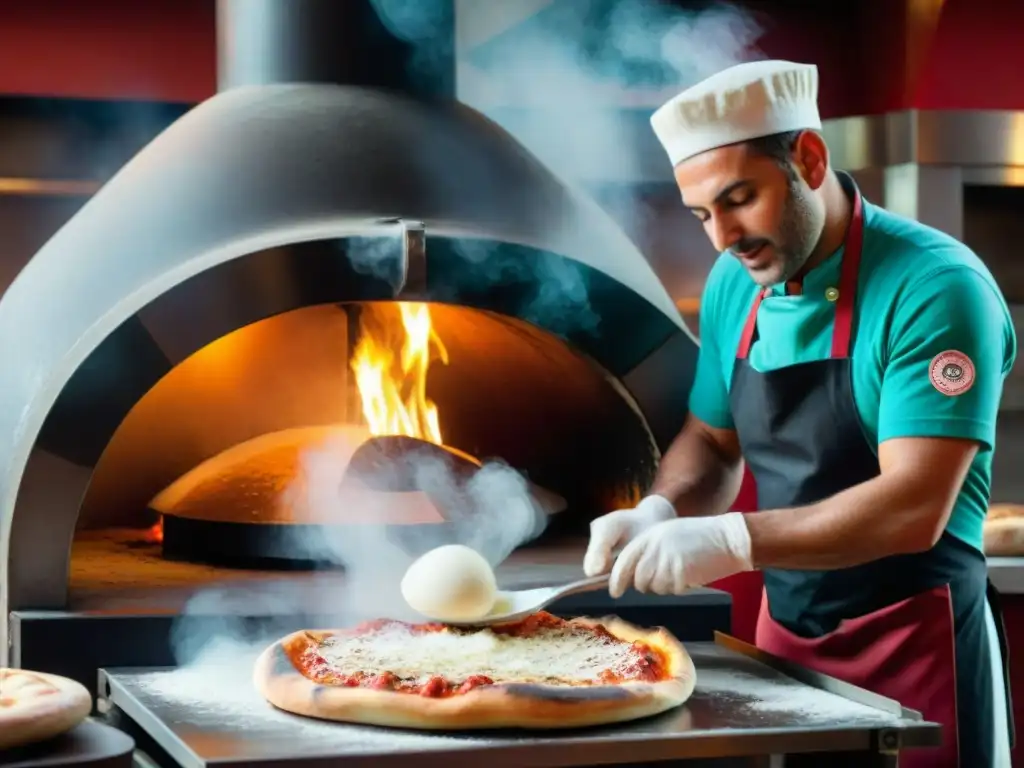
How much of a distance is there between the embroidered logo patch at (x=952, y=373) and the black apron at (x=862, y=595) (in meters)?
0.18

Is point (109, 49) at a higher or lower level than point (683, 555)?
higher

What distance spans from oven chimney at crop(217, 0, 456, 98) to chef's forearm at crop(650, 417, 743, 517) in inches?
37.3

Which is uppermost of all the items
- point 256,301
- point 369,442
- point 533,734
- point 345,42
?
point 345,42

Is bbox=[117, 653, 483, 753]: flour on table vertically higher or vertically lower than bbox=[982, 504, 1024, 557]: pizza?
lower

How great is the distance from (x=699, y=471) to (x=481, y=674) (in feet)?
2.67

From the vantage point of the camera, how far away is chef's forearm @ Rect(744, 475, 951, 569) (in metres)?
2.27

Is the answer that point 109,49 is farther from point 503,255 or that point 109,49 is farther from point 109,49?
point 503,255

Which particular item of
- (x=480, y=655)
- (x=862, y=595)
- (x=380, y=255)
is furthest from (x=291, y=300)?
(x=862, y=595)

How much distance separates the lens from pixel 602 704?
1953mm

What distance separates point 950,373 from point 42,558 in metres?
1.53

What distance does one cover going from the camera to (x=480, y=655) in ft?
7.34

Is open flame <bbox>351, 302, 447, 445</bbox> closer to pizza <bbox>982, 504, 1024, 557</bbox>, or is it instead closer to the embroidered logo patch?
the embroidered logo patch

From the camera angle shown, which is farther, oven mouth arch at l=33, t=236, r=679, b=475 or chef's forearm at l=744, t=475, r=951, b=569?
oven mouth arch at l=33, t=236, r=679, b=475

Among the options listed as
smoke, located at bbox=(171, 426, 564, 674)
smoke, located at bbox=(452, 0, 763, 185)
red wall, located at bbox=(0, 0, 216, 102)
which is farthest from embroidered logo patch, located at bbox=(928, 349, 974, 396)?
red wall, located at bbox=(0, 0, 216, 102)
